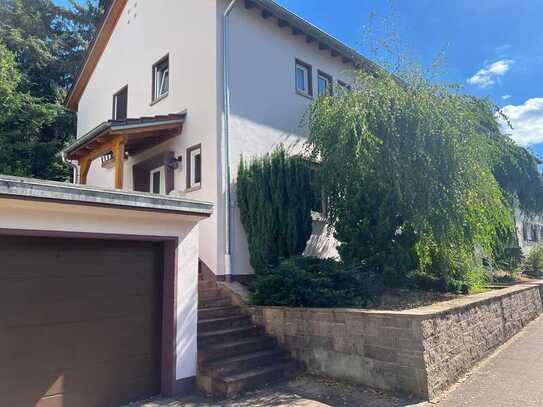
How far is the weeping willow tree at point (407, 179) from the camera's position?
765cm

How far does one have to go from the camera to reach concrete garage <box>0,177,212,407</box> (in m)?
4.61

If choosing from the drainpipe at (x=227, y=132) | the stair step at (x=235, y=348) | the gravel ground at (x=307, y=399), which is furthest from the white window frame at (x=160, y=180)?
the gravel ground at (x=307, y=399)

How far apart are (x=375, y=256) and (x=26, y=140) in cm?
1712

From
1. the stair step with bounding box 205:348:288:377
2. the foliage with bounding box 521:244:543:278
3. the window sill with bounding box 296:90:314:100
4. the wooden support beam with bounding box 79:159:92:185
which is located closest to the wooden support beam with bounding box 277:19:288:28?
the window sill with bounding box 296:90:314:100

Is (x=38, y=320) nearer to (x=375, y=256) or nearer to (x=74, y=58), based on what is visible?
(x=375, y=256)

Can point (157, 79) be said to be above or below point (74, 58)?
below

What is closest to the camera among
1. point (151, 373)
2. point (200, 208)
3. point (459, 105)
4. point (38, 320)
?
point (38, 320)

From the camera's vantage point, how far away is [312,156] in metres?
9.19

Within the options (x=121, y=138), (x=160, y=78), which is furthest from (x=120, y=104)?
(x=121, y=138)

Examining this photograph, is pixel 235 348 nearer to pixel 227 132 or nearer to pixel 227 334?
pixel 227 334

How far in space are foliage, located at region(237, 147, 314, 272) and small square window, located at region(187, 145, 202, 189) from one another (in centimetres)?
125

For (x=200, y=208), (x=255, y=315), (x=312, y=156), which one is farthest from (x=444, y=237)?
(x=200, y=208)

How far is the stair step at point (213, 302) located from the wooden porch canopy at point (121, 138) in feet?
11.8

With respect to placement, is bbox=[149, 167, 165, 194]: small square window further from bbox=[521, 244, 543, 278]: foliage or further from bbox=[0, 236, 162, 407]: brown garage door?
bbox=[521, 244, 543, 278]: foliage
